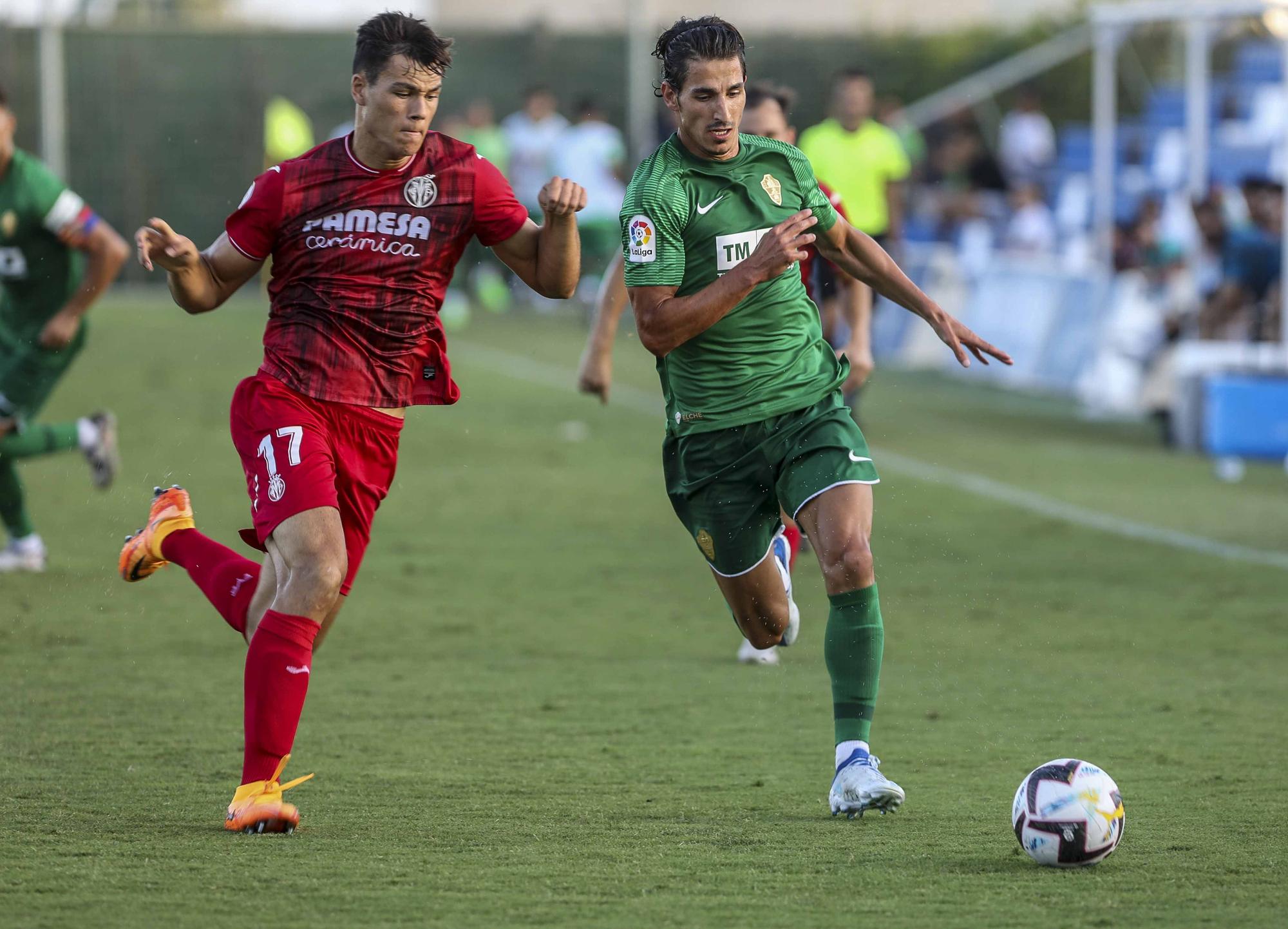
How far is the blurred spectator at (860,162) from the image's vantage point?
14797 mm

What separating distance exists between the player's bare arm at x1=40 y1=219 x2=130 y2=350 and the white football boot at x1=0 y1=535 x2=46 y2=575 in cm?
101

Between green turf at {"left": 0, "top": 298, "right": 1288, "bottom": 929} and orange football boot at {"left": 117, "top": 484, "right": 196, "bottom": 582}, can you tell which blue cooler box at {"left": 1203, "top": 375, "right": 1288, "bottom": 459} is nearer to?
green turf at {"left": 0, "top": 298, "right": 1288, "bottom": 929}

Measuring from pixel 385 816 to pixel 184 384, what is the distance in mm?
13344

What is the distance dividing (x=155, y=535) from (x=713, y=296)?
1.97m

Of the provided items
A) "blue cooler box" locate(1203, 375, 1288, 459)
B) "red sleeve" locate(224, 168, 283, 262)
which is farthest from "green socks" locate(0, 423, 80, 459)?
"blue cooler box" locate(1203, 375, 1288, 459)

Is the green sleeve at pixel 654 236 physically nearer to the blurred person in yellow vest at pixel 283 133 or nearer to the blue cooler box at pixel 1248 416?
the blue cooler box at pixel 1248 416

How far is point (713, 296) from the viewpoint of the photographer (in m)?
4.97

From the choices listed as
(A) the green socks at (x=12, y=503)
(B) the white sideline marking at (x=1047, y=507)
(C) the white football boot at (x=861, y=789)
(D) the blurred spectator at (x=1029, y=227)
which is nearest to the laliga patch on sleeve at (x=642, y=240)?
(C) the white football boot at (x=861, y=789)

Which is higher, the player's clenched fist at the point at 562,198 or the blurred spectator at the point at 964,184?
the player's clenched fist at the point at 562,198

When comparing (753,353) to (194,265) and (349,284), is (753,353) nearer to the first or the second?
(349,284)

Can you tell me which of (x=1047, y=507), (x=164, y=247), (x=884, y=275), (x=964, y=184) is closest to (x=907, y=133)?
(x=964, y=184)

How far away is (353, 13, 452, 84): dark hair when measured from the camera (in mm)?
5031

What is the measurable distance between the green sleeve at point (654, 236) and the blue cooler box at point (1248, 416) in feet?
30.0

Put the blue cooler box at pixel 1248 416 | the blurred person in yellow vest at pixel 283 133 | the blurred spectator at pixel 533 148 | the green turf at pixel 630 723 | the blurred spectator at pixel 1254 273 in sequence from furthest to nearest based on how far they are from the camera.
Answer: the blurred person in yellow vest at pixel 283 133
the blurred spectator at pixel 533 148
the blurred spectator at pixel 1254 273
the blue cooler box at pixel 1248 416
the green turf at pixel 630 723
